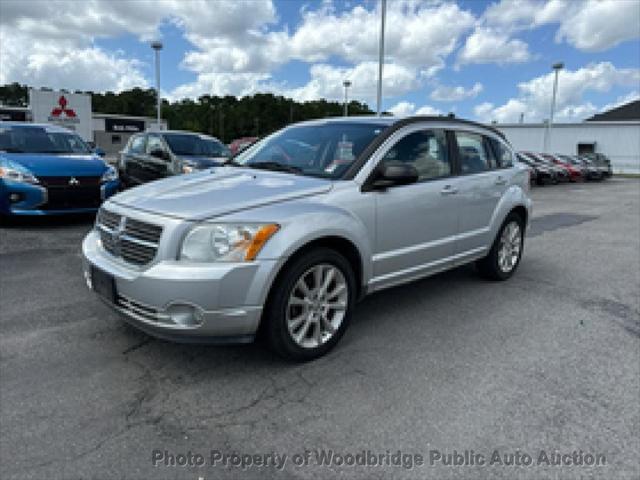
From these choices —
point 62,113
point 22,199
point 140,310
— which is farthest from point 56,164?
point 62,113

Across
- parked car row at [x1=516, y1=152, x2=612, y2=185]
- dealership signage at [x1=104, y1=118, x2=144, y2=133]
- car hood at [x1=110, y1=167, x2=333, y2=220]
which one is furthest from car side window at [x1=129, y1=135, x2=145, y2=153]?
dealership signage at [x1=104, y1=118, x2=144, y2=133]

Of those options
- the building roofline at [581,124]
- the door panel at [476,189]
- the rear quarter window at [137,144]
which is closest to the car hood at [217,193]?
the door panel at [476,189]

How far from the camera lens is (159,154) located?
958 centimetres

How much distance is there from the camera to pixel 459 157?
15.2ft

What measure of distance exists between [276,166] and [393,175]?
1044mm

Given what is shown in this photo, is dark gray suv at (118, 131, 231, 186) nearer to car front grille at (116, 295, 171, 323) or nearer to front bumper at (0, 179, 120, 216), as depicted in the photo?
front bumper at (0, 179, 120, 216)

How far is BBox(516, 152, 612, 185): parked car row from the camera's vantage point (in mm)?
23344

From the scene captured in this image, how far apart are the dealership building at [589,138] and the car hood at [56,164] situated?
42312mm

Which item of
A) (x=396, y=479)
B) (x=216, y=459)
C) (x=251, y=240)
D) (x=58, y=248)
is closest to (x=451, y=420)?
(x=396, y=479)

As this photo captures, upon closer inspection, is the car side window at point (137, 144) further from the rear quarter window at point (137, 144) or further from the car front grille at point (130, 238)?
the car front grille at point (130, 238)

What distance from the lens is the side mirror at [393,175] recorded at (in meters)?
3.56

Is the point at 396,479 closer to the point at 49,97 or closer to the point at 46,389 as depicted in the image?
the point at 46,389

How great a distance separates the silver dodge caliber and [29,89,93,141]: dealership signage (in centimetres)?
2470

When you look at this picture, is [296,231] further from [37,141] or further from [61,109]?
[61,109]
